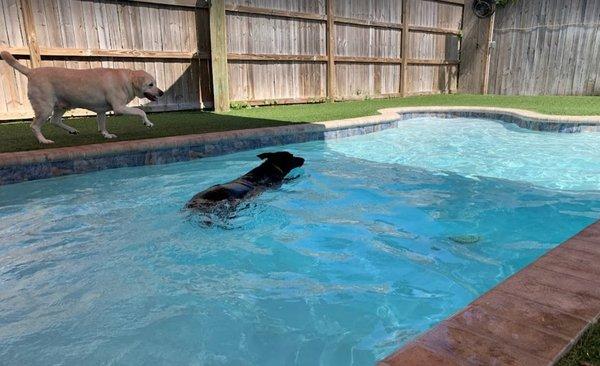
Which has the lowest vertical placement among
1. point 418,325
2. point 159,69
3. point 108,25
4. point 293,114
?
point 418,325

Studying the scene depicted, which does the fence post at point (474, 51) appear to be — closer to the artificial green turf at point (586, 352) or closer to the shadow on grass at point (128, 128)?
the shadow on grass at point (128, 128)

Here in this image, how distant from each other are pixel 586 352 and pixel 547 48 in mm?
14871

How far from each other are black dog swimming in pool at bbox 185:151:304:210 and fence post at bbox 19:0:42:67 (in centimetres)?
573

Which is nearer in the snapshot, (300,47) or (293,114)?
(293,114)

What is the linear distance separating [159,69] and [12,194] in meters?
5.41

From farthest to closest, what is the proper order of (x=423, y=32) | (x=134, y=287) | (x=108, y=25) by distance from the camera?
(x=423, y=32) → (x=108, y=25) → (x=134, y=287)

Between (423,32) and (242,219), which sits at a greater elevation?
(423,32)

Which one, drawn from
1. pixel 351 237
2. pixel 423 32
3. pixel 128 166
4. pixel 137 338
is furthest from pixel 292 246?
pixel 423 32

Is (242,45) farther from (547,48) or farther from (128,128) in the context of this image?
(547,48)

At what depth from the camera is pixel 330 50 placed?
11875mm

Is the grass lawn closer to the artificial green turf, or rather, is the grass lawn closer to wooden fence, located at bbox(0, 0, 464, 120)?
wooden fence, located at bbox(0, 0, 464, 120)

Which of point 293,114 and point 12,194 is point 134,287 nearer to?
point 12,194

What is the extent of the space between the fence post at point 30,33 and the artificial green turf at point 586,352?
8794 millimetres

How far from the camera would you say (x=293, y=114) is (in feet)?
29.8
